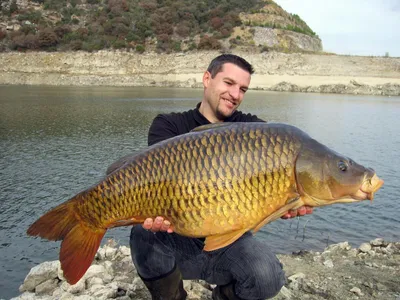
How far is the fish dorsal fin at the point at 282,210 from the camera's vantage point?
77.1 inches

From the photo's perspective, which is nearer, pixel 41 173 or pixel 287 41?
pixel 41 173

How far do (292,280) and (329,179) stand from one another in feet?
6.22

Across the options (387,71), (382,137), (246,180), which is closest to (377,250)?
(246,180)

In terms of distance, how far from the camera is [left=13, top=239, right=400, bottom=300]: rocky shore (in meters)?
3.24

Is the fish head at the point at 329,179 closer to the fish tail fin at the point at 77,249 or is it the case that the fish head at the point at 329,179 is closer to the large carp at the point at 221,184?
the large carp at the point at 221,184

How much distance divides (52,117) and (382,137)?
13.6 metres

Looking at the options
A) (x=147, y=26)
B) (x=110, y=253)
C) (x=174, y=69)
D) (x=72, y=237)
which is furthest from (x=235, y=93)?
(x=147, y=26)

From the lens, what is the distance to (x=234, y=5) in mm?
60562

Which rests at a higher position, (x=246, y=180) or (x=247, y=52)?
(x=247, y=52)

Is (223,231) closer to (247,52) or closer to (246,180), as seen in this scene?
(246,180)

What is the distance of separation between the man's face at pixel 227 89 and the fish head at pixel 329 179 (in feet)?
3.29

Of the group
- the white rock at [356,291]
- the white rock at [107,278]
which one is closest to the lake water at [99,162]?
the white rock at [107,278]

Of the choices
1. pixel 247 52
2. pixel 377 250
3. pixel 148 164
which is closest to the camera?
pixel 148 164

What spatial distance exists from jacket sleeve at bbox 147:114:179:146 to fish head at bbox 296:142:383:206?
1.09 metres
